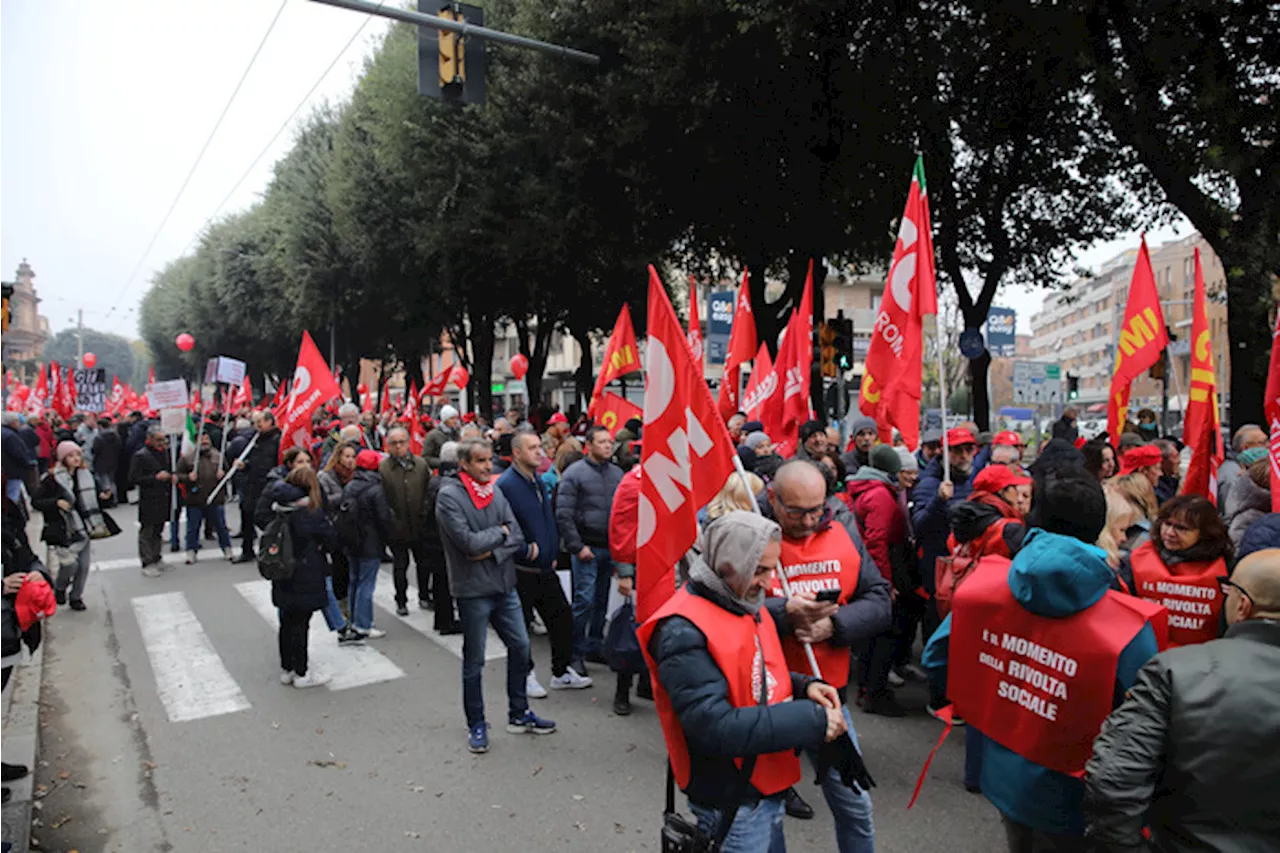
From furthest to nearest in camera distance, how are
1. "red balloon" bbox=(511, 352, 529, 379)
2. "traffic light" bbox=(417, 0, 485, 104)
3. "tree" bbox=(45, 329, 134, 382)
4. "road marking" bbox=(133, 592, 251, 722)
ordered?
"tree" bbox=(45, 329, 134, 382) → "red balloon" bbox=(511, 352, 529, 379) → "traffic light" bbox=(417, 0, 485, 104) → "road marking" bbox=(133, 592, 251, 722)

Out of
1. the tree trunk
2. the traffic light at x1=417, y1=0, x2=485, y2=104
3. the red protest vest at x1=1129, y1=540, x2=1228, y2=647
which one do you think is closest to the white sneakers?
the red protest vest at x1=1129, y1=540, x2=1228, y2=647

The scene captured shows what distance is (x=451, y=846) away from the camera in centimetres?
439

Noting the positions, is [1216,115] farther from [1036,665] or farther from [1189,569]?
[1036,665]

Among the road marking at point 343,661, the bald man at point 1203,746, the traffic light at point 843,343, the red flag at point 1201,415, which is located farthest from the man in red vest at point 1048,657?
the traffic light at point 843,343

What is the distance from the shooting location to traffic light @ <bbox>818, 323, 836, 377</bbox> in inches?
578

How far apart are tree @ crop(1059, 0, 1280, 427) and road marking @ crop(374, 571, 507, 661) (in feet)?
27.8

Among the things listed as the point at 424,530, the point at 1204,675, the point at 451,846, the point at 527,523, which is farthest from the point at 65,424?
the point at 1204,675

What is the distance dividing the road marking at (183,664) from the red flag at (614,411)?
4098 millimetres

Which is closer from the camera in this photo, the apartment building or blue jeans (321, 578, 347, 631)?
blue jeans (321, 578, 347, 631)

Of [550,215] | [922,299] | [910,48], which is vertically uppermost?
[910,48]

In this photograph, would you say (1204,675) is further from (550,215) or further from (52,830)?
(550,215)

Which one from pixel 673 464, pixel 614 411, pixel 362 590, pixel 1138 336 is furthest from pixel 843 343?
pixel 673 464

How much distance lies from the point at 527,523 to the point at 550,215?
12818 millimetres

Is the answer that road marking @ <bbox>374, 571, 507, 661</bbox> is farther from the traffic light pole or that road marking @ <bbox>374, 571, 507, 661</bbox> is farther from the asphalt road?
the traffic light pole
